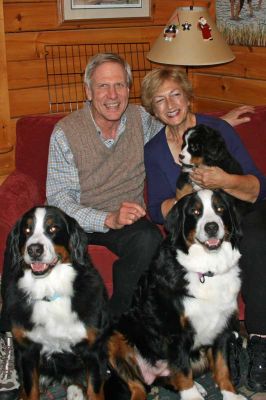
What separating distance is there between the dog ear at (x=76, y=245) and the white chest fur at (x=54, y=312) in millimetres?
59

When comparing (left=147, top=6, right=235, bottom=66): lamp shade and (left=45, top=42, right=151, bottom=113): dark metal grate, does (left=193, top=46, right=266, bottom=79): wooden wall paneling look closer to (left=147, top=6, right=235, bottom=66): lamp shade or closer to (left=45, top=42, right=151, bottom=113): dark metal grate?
(left=147, top=6, right=235, bottom=66): lamp shade

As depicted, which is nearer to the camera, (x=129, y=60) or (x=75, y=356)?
(x=75, y=356)

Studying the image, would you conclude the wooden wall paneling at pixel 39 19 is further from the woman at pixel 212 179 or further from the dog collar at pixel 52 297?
Result: the dog collar at pixel 52 297

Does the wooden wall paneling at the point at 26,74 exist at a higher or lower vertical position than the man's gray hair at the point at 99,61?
lower

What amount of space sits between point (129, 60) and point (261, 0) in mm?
973

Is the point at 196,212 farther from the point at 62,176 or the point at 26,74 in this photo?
the point at 26,74

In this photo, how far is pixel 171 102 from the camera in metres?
2.79

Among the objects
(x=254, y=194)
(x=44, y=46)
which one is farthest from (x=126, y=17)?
(x=254, y=194)

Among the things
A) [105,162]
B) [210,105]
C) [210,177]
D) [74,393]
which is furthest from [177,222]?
[210,105]

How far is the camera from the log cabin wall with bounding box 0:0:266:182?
12.1 feet

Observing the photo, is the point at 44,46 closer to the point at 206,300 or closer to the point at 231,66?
the point at 231,66

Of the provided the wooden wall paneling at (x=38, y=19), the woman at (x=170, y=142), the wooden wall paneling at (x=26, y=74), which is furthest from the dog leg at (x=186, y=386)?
the wooden wall paneling at (x=38, y=19)

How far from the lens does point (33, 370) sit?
2.23 meters

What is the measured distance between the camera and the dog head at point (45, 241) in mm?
2102
